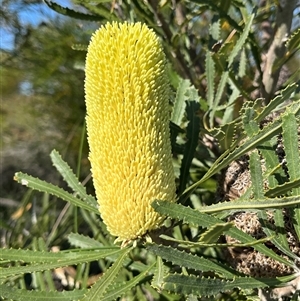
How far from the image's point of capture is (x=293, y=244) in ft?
1.73

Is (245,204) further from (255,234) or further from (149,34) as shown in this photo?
(149,34)

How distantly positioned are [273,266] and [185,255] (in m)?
0.13

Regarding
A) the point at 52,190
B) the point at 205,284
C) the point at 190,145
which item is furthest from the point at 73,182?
the point at 205,284

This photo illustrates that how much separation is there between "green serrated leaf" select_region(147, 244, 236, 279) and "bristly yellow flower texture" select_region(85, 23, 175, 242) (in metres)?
0.06

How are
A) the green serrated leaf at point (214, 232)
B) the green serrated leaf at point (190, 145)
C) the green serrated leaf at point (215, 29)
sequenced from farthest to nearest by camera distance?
the green serrated leaf at point (215, 29), the green serrated leaf at point (190, 145), the green serrated leaf at point (214, 232)

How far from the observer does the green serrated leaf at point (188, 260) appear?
0.45m

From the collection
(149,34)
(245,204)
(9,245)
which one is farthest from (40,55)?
(245,204)

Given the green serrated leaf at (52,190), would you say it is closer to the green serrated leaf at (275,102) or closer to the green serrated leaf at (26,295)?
the green serrated leaf at (26,295)

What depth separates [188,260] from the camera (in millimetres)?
473

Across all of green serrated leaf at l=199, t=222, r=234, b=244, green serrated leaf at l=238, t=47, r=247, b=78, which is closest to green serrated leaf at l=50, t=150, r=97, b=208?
green serrated leaf at l=199, t=222, r=234, b=244

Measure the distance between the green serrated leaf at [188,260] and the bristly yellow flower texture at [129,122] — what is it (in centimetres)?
6

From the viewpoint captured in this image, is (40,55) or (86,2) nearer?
(86,2)

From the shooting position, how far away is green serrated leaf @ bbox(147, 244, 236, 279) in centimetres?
45

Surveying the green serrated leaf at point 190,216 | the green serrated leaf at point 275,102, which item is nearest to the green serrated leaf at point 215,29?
the green serrated leaf at point 275,102
